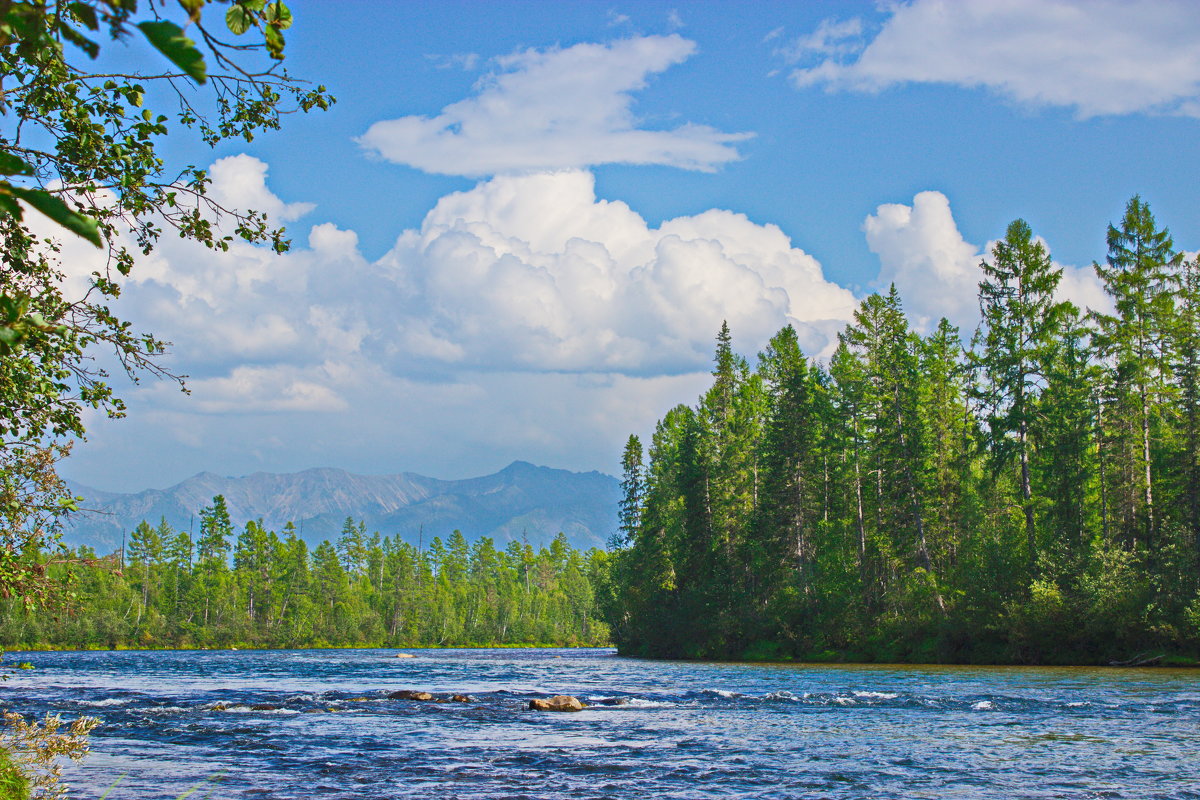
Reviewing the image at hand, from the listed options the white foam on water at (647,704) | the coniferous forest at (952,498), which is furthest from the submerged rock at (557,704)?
the coniferous forest at (952,498)

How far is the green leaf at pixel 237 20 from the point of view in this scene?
9.02 feet

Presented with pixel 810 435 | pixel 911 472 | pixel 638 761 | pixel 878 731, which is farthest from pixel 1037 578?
pixel 638 761

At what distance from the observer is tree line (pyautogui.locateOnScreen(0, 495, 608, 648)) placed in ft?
336

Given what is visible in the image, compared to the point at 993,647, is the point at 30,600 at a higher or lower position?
higher

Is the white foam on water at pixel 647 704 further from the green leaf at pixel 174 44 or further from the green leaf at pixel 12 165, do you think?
the green leaf at pixel 174 44

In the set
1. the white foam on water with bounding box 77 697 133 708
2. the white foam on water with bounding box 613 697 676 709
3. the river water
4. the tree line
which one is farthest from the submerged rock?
the tree line

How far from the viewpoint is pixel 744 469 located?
223 ft

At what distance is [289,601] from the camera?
119m

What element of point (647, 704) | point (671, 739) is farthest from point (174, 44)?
point (647, 704)

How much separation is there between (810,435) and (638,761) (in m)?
Answer: 42.4

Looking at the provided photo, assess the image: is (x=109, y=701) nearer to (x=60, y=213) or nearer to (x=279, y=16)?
(x=279, y=16)

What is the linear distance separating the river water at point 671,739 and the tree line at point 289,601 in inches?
2681

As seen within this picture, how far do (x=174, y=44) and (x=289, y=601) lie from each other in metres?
125

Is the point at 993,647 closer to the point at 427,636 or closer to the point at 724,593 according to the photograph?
the point at 724,593
